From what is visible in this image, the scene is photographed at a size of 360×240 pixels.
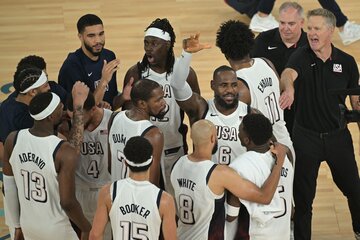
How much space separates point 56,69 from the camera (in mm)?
9484

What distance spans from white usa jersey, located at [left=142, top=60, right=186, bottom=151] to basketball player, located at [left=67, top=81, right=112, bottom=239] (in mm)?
473

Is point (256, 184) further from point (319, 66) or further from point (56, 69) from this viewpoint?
point (56, 69)

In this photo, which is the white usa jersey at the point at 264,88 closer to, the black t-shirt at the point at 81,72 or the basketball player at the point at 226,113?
the basketball player at the point at 226,113

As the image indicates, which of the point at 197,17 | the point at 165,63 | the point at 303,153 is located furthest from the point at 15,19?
the point at 303,153

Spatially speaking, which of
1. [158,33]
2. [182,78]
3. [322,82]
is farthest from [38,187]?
[322,82]

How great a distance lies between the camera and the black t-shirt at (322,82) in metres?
5.95

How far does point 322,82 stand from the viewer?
19.6 feet

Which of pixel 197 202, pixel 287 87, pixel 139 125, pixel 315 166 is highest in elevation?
pixel 287 87

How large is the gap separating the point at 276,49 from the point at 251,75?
106 centimetres

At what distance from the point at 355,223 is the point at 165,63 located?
77.8 inches

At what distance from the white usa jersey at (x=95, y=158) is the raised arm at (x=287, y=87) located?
1283 mm

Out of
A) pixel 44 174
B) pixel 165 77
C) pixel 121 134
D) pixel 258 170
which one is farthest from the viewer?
pixel 165 77

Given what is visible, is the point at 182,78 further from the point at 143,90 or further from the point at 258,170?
the point at 258,170

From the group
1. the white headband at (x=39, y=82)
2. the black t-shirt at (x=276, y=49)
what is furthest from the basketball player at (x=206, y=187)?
the black t-shirt at (x=276, y=49)
